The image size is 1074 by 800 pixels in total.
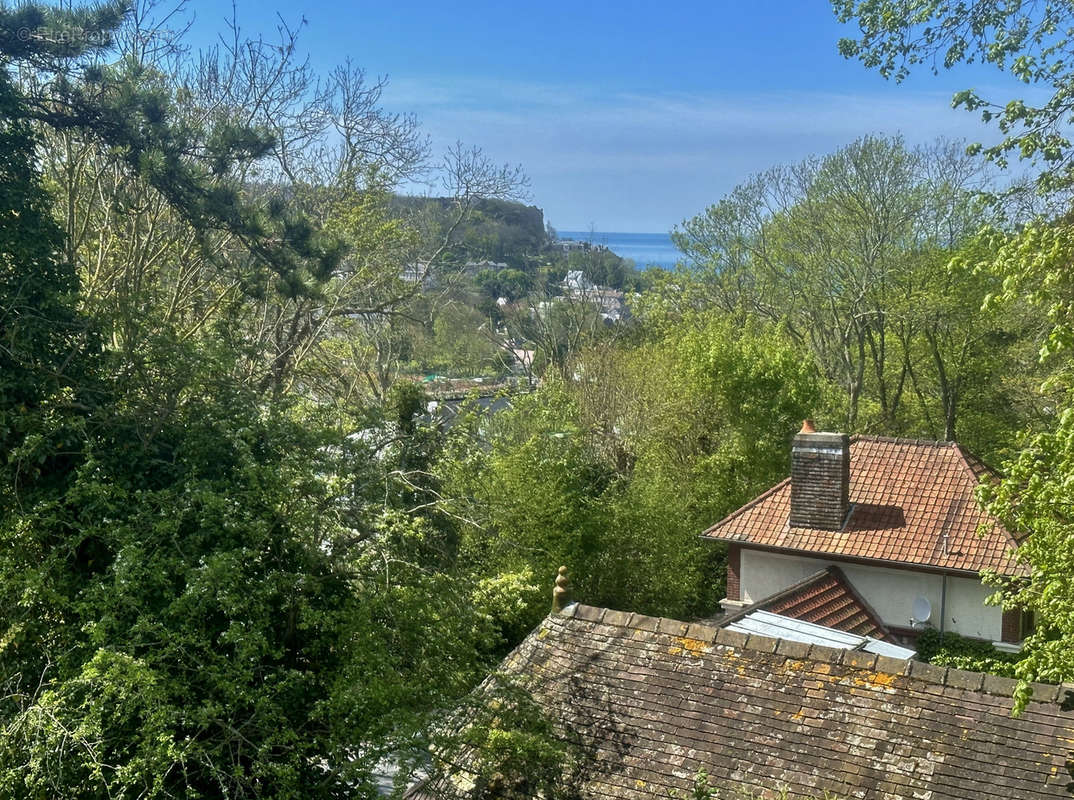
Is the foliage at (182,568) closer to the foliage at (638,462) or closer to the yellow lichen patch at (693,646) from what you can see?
the yellow lichen patch at (693,646)

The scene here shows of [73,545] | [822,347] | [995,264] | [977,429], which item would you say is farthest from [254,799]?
[822,347]

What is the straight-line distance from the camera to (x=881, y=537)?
63.6 ft

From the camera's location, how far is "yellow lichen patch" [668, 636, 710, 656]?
10.3 meters

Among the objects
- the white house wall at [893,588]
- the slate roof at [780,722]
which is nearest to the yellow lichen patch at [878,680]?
the slate roof at [780,722]

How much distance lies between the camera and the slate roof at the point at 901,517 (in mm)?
18688

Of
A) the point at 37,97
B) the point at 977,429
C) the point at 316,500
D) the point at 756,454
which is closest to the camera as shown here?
the point at 316,500

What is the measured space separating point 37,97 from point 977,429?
27729mm

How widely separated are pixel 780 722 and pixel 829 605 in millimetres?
9500

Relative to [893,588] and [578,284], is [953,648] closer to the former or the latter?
[893,588]

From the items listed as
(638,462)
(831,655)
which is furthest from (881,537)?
(831,655)

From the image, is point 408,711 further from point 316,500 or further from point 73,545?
point 73,545

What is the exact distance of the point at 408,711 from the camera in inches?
323

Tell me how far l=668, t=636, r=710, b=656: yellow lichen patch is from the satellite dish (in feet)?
33.5

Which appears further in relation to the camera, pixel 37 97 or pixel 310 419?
pixel 37 97
